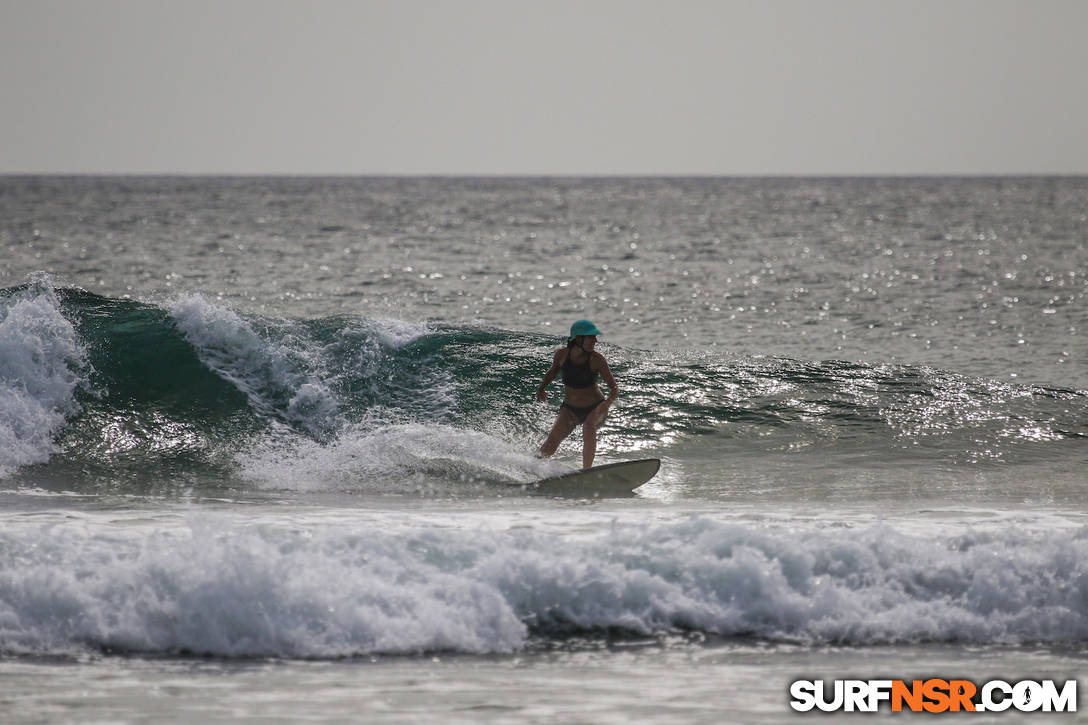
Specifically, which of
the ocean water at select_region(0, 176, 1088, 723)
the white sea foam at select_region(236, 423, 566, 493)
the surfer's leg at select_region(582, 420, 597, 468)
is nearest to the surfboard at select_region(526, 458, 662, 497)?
the ocean water at select_region(0, 176, 1088, 723)

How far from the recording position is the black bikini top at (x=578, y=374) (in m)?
10.6

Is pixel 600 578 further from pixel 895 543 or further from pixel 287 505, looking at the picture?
pixel 287 505

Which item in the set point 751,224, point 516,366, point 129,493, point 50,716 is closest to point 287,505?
point 129,493

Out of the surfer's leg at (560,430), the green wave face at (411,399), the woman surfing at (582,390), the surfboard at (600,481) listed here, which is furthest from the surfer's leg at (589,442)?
the green wave face at (411,399)

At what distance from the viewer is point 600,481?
10.1 meters

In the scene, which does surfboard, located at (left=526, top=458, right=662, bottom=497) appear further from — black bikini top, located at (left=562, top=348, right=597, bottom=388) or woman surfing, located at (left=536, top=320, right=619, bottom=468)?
black bikini top, located at (left=562, top=348, right=597, bottom=388)

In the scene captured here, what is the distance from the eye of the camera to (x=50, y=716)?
533 centimetres

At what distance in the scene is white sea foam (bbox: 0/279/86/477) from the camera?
11492 mm

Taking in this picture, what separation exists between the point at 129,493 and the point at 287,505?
165 cm

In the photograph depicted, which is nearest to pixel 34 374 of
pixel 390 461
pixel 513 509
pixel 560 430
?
pixel 390 461

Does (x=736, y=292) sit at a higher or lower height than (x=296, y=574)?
higher

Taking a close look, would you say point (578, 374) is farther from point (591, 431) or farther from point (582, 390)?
point (591, 431)

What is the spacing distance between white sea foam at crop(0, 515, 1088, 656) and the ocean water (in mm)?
22

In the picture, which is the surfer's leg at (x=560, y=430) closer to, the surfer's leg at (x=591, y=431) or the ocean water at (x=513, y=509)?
the surfer's leg at (x=591, y=431)
